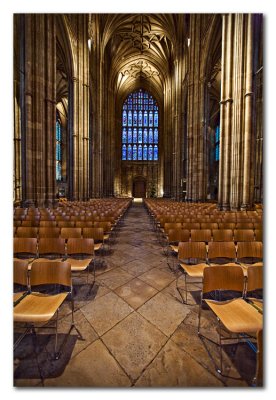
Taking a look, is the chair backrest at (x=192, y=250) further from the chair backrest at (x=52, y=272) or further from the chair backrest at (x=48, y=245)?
the chair backrest at (x=48, y=245)

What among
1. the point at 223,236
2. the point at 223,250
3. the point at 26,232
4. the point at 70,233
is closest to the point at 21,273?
the point at 70,233

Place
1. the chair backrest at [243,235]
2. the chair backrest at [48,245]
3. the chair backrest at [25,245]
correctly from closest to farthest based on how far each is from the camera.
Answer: the chair backrest at [25,245] → the chair backrest at [48,245] → the chair backrest at [243,235]

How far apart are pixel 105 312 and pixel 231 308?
67.0 inches

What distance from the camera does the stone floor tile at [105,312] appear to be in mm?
2702

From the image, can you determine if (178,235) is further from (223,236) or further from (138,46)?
(138,46)

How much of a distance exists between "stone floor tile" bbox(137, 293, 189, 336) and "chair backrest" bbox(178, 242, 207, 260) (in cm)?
84

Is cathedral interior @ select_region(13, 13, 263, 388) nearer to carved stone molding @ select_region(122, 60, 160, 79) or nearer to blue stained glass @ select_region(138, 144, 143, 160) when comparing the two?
carved stone molding @ select_region(122, 60, 160, 79)

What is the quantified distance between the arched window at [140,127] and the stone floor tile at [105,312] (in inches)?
1674

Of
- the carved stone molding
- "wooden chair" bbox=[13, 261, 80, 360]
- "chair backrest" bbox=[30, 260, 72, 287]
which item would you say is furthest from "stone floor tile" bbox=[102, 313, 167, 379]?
the carved stone molding

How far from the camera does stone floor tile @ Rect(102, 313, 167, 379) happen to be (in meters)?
2.09

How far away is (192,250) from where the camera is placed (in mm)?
3943

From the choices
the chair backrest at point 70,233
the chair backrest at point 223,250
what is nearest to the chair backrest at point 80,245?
the chair backrest at point 70,233

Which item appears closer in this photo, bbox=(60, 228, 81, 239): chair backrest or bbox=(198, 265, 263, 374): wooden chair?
bbox=(198, 265, 263, 374): wooden chair
